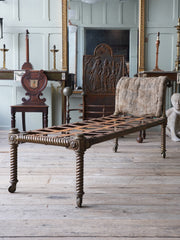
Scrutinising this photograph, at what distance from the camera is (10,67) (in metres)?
→ 5.23

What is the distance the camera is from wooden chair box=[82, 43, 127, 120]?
4.49 meters

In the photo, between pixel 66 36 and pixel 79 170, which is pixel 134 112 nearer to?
pixel 79 170

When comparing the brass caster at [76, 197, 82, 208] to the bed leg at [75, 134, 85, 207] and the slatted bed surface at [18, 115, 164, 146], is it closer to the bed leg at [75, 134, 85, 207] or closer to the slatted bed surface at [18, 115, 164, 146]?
the bed leg at [75, 134, 85, 207]

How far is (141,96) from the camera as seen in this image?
356cm

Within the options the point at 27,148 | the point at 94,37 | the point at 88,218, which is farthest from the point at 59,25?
the point at 88,218

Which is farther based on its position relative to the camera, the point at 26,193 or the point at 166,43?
the point at 166,43

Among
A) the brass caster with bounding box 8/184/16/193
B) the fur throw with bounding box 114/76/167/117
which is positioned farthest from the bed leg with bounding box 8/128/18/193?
the fur throw with bounding box 114/76/167/117

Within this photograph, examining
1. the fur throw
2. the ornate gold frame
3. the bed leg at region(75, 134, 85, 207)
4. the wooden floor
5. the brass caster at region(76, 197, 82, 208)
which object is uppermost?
the ornate gold frame

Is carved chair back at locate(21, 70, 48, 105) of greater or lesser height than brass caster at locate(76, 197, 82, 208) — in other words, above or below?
above

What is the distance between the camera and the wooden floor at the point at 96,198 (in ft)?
5.43

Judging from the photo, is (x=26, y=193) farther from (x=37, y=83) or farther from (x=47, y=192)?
(x=37, y=83)

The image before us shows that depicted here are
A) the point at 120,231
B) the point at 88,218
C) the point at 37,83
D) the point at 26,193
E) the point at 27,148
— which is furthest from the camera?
the point at 37,83

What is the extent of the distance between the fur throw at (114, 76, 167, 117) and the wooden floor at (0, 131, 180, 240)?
0.48 m

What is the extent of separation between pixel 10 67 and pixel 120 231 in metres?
4.10
